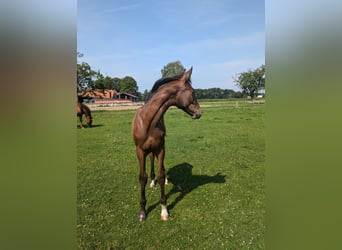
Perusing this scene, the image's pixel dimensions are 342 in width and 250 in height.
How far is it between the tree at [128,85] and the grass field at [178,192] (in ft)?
1.13

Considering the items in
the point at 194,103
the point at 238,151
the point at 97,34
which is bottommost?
the point at 238,151

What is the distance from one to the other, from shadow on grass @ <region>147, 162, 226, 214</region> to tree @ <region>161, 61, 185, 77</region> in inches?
63.1

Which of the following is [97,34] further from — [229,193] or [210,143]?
[210,143]

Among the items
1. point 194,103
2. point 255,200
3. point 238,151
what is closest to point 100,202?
point 194,103

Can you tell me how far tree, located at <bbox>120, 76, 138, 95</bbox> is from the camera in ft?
7.45

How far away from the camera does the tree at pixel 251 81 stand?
4.69ft

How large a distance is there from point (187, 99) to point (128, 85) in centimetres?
59

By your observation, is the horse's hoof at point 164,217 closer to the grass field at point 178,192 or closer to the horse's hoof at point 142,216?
the grass field at point 178,192

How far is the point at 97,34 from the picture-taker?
1.53 meters

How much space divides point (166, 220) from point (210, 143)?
3.39m
